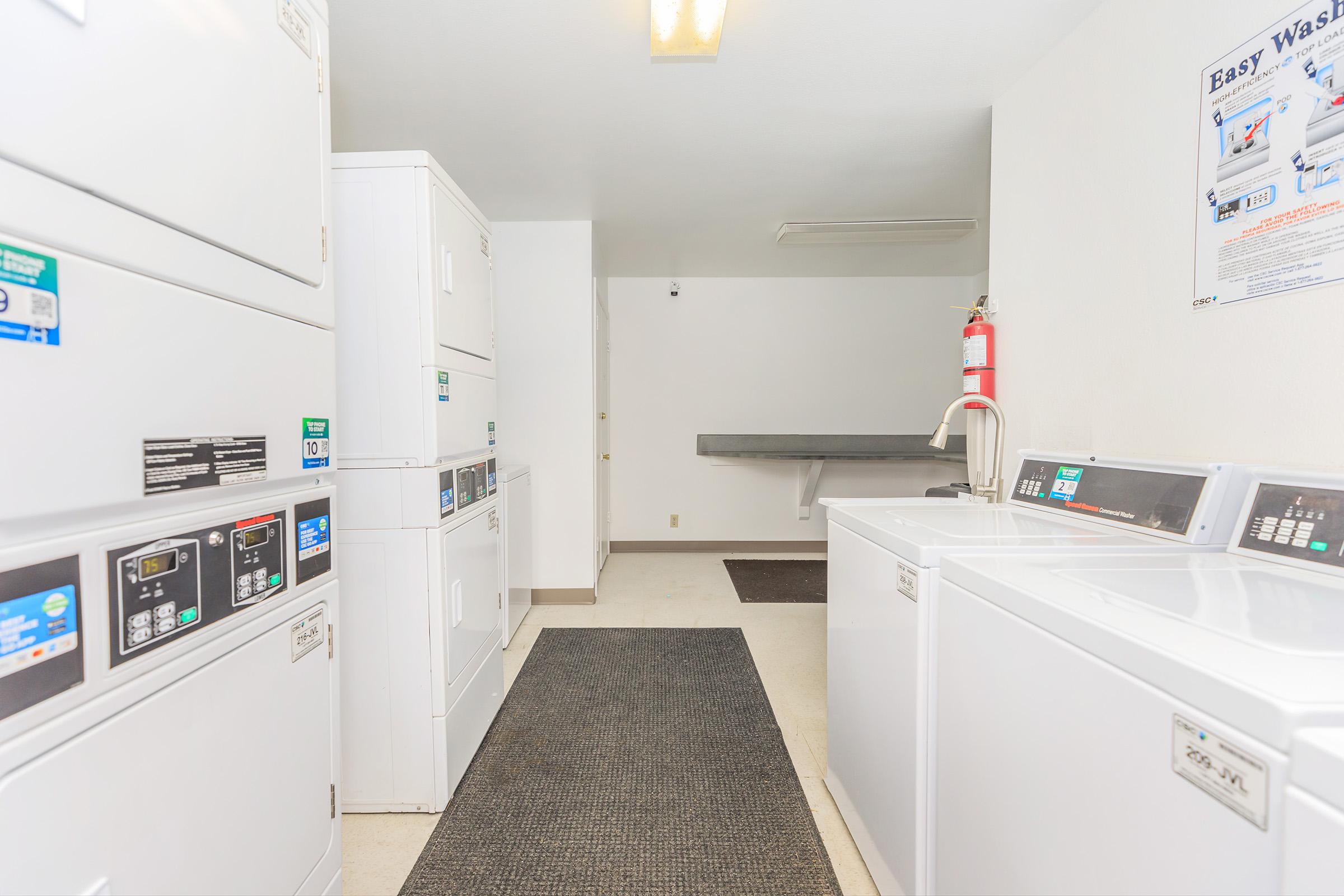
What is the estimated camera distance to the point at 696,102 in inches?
87.4

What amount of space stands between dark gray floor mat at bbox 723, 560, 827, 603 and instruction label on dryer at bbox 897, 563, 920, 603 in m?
2.67

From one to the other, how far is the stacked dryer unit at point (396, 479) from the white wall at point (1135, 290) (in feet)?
6.36

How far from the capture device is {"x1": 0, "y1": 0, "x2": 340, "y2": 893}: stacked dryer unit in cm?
59

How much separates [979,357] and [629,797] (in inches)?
77.1

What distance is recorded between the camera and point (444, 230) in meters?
1.81

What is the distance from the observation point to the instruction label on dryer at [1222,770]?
0.52 m

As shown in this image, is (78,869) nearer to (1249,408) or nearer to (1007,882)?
(1007,882)

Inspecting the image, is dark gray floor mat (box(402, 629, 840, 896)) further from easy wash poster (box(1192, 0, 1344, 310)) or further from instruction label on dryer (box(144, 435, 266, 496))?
easy wash poster (box(1192, 0, 1344, 310))

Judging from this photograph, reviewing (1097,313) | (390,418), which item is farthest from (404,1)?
(1097,313)

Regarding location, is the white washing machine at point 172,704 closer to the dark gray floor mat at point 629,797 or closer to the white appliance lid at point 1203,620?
the dark gray floor mat at point 629,797

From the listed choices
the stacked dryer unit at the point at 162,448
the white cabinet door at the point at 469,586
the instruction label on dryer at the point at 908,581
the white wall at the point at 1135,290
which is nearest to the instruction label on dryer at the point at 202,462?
the stacked dryer unit at the point at 162,448

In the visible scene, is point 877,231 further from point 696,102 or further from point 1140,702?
point 1140,702

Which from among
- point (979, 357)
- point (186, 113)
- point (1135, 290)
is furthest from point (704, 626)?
point (186, 113)

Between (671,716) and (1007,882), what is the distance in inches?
62.3
